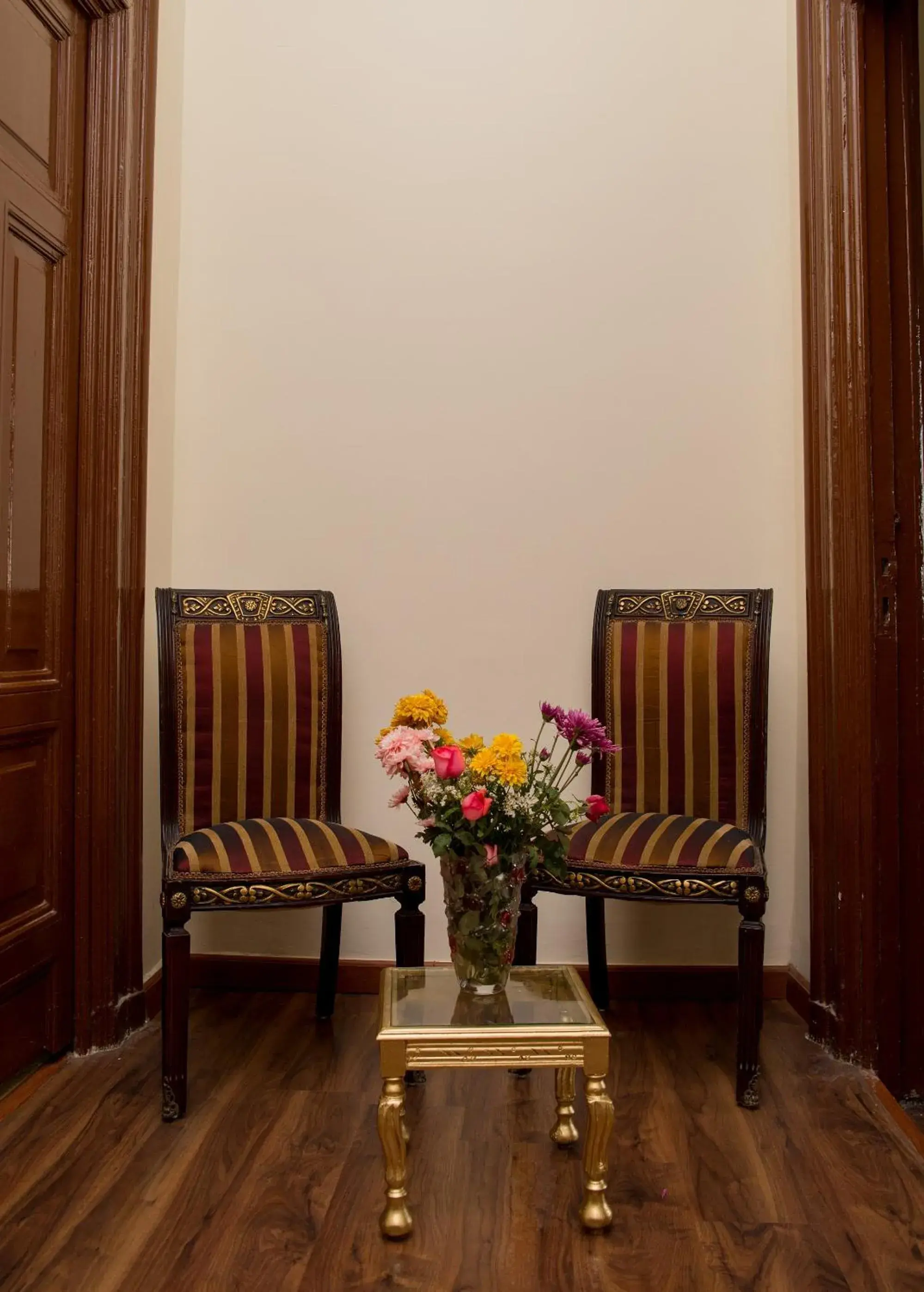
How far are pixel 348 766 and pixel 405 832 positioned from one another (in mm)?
236

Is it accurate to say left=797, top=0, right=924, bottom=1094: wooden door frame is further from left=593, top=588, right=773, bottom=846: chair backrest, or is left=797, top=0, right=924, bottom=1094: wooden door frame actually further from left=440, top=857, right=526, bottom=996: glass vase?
left=440, top=857, right=526, bottom=996: glass vase

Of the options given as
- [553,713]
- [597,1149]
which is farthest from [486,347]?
[597,1149]

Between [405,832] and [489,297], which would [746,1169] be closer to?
[405,832]

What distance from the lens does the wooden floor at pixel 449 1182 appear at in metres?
1.48

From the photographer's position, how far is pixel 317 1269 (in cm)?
148

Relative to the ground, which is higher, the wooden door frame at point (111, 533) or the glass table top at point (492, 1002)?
the wooden door frame at point (111, 533)

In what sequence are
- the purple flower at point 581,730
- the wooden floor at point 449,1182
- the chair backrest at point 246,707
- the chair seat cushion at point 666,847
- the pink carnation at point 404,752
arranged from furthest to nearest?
the chair backrest at point 246,707, the chair seat cushion at point 666,847, the purple flower at point 581,730, the pink carnation at point 404,752, the wooden floor at point 449,1182

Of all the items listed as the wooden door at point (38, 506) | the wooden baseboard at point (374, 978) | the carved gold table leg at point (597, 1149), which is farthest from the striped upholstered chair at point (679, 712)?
the wooden door at point (38, 506)

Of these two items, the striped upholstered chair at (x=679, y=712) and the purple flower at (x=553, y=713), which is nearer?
the purple flower at (x=553, y=713)

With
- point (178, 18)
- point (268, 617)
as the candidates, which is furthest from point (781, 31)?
point (268, 617)

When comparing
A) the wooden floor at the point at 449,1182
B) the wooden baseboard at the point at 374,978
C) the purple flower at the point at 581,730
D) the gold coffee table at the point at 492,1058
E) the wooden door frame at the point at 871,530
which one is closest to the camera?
the wooden floor at the point at 449,1182

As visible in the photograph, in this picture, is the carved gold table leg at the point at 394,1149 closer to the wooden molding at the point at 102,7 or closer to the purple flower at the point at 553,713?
the purple flower at the point at 553,713

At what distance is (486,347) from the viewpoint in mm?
2760

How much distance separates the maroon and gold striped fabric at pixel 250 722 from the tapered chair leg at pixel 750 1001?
103 cm
